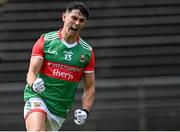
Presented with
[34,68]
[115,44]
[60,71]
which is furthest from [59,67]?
[115,44]

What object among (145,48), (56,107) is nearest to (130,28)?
(145,48)

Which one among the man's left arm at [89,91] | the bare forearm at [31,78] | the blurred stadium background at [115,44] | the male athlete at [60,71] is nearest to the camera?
the bare forearm at [31,78]

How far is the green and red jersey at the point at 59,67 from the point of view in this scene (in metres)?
5.98

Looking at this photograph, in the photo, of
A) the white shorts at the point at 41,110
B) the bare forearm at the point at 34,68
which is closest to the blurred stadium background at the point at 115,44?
the white shorts at the point at 41,110

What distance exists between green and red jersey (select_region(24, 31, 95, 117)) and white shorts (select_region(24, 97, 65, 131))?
1.6 inches

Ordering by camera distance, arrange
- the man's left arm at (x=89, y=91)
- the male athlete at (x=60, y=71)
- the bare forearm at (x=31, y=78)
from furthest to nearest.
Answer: the man's left arm at (x=89, y=91)
the male athlete at (x=60, y=71)
the bare forearm at (x=31, y=78)

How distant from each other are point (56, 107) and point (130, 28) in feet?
17.6

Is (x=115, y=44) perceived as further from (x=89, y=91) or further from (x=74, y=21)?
(x=74, y=21)

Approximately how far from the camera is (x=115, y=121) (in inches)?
423

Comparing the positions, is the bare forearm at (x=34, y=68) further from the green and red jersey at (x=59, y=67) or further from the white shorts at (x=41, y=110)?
the white shorts at (x=41, y=110)

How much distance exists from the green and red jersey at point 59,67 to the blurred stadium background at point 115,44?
485cm

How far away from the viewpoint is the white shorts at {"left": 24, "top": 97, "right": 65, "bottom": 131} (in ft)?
19.5

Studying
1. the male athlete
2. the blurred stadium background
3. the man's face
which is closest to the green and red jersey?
the male athlete

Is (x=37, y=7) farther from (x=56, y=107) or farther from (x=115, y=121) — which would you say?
(x=56, y=107)
